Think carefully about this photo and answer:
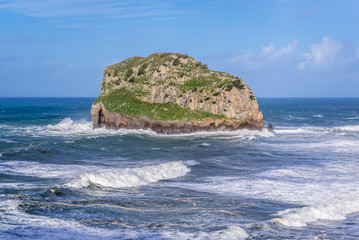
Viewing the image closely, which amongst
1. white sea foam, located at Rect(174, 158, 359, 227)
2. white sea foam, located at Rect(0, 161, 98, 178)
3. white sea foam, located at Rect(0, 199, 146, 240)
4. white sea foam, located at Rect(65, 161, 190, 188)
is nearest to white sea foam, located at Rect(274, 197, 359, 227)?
white sea foam, located at Rect(174, 158, 359, 227)

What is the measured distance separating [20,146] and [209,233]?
102 ft

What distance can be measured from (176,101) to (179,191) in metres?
33.2

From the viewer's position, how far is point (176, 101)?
5631 cm

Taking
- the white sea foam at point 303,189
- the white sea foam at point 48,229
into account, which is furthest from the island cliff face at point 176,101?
the white sea foam at point 48,229

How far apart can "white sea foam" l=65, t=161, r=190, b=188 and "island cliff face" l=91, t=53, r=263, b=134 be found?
78.3 feet

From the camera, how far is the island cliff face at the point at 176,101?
54.2 metres

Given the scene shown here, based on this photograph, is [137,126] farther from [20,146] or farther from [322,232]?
[322,232]

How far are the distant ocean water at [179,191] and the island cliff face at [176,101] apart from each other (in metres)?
9.50

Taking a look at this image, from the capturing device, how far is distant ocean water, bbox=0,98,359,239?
54.6 ft

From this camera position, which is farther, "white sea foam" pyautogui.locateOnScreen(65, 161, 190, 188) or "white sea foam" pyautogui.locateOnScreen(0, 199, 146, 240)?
"white sea foam" pyautogui.locateOnScreen(65, 161, 190, 188)

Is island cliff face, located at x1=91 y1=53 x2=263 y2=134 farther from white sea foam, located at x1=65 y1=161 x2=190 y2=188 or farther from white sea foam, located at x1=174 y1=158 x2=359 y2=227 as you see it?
white sea foam, located at x1=65 y1=161 x2=190 y2=188

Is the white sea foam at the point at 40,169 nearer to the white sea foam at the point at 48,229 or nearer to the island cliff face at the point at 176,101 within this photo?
the white sea foam at the point at 48,229

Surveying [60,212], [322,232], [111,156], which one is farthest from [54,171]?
[322,232]

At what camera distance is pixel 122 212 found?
61.9 feet
